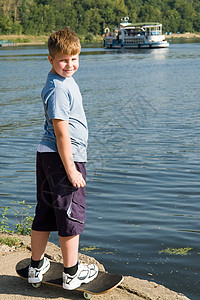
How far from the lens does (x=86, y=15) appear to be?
484 ft

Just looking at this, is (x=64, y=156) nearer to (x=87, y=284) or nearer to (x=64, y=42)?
(x=64, y=42)

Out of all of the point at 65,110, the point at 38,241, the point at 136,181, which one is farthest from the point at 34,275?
the point at 136,181

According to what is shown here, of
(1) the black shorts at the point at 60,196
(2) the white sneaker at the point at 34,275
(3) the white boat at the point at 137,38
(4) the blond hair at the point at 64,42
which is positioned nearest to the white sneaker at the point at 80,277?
(2) the white sneaker at the point at 34,275

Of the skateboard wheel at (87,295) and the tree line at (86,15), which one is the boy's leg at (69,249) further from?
the tree line at (86,15)

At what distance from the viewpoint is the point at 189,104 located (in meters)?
17.3

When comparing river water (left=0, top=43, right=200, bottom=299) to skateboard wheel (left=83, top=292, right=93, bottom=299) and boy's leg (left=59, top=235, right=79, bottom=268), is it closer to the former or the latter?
skateboard wheel (left=83, top=292, right=93, bottom=299)

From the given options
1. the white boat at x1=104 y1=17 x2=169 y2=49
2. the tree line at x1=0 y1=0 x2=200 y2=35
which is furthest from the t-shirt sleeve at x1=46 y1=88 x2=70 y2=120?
the tree line at x1=0 y1=0 x2=200 y2=35

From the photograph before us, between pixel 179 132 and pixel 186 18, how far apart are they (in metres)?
169

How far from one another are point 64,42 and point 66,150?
0.74 m

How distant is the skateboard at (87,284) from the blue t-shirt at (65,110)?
36.5 inches

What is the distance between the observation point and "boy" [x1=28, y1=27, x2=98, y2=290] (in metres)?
3.29

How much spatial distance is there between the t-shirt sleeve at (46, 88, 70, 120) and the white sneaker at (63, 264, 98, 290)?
1151mm

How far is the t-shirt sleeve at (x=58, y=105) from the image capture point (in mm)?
3260

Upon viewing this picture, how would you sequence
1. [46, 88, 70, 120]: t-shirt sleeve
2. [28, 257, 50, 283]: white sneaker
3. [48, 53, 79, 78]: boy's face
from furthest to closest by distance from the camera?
[28, 257, 50, 283]: white sneaker
[48, 53, 79, 78]: boy's face
[46, 88, 70, 120]: t-shirt sleeve
